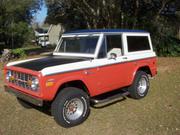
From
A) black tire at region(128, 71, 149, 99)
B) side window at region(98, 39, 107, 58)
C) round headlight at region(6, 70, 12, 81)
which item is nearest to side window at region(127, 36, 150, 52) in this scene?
black tire at region(128, 71, 149, 99)

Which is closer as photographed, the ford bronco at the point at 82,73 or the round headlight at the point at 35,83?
the round headlight at the point at 35,83

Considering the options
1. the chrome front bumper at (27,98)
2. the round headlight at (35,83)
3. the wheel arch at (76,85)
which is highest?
the round headlight at (35,83)

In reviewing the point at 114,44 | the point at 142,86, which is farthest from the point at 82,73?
the point at 142,86

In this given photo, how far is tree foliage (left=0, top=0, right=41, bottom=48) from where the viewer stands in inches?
1107

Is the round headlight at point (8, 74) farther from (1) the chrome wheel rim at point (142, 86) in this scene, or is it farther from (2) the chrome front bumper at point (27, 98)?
(1) the chrome wheel rim at point (142, 86)

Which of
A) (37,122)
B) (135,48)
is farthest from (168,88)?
(37,122)

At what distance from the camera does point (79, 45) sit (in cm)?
737

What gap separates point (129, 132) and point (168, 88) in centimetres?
397

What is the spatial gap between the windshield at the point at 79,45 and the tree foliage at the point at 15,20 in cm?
2098

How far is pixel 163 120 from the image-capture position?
21.3ft

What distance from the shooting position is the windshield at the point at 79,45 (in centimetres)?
705

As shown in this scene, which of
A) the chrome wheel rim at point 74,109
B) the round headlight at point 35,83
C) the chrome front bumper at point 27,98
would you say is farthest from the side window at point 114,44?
the chrome front bumper at point 27,98

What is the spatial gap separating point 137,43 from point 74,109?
118 inches

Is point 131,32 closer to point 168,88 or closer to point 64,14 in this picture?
point 168,88
